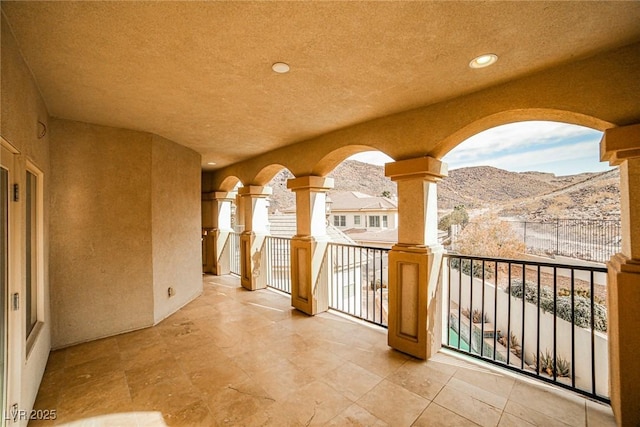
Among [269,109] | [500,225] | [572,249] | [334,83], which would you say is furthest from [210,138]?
[500,225]

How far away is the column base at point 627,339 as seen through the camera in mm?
1618

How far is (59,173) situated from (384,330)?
4.11 metres

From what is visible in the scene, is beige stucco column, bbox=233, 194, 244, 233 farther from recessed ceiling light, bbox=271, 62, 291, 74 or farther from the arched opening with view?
recessed ceiling light, bbox=271, 62, 291, 74

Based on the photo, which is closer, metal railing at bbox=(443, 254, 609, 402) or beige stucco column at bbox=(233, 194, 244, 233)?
metal railing at bbox=(443, 254, 609, 402)

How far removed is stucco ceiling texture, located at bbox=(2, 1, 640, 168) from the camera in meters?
1.34

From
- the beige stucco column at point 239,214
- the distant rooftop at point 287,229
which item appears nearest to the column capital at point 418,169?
the distant rooftop at point 287,229

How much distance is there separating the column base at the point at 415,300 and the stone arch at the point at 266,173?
2.56 metres

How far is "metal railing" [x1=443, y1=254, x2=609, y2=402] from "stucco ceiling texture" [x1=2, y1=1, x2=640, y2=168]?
151 cm

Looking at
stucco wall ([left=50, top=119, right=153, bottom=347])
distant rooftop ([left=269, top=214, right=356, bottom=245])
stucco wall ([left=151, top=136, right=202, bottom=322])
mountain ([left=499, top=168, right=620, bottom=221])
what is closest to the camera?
stucco wall ([left=50, top=119, right=153, bottom=347])

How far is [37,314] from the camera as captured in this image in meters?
2.39

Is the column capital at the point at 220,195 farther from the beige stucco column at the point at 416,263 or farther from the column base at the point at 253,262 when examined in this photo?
the beige stucco column at the point at 416,263

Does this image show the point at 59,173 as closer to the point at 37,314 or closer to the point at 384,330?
the point at 37,314

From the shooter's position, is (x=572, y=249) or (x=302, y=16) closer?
(x=302, y=16)

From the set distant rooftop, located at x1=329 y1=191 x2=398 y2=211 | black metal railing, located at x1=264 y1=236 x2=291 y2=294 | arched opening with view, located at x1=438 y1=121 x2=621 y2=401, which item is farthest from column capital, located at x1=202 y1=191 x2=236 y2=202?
distant rooftop, located at x1=329 y1=191 x2=398 y2=211
